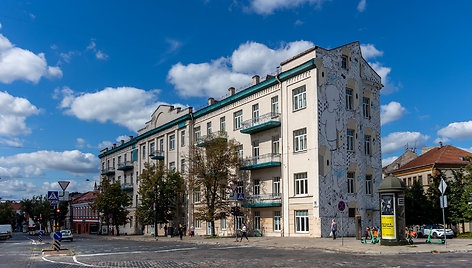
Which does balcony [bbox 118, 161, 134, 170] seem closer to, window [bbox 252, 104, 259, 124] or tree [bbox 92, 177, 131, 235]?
tree [bbox 92, 177, 131, 235]

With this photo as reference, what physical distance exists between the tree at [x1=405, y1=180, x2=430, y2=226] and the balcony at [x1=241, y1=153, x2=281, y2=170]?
19.6m

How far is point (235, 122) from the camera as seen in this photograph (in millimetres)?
43594

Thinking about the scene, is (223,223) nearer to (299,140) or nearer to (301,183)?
(301,183)

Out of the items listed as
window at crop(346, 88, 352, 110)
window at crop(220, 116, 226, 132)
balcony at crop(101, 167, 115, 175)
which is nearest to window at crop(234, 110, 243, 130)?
window at crop(220, 116, 226, 132)

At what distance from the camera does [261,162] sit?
125 feet

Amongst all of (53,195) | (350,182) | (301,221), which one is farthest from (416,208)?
(53,195)

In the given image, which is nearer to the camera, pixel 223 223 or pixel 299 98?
pixel 299 98

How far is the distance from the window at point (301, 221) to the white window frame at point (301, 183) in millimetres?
1458

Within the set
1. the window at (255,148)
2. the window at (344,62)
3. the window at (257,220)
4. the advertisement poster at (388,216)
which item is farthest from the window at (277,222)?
the window at (344,62)

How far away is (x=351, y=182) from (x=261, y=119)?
959 centimetres

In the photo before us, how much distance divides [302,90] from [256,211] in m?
11.8

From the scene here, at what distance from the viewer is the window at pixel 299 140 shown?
112ft

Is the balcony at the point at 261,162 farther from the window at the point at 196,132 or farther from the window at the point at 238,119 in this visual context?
the window at the point at 196,132

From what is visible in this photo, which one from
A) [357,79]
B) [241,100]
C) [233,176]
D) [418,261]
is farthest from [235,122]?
[418,261]
